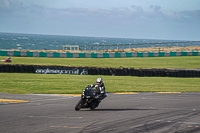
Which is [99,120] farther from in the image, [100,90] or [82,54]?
[82,54]

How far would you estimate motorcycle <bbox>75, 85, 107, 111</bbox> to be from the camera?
10773 millimetres

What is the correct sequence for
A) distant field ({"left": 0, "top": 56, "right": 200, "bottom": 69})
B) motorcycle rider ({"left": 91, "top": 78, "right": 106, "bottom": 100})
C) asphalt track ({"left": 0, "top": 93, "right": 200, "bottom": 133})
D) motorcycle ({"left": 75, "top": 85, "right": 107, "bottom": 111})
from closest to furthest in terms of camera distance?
1. asphalt track ({"left": 0, "top": 93, "right": 200, "bottom": 133})
2. motorcycle ({"left": 75, "top": 85, "right": 107, "bottom": 111})
3. motorcycle rider ({"left": 91, "top": 78, "right": 106, "bottom": 100})
4. distant field ({"left": 0, "top": 56, "right": 200, "bottom": 69})

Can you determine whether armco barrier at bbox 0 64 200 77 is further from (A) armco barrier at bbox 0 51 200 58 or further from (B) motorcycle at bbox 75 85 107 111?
(B) motorcycle at bbox 75 85 107 111

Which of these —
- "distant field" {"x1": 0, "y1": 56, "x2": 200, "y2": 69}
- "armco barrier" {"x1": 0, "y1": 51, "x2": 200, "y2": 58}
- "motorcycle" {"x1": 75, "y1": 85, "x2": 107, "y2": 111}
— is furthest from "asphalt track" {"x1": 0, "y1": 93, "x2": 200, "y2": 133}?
"armco barrier" {"x1": 0, "y1": 51, "x2": 200, "y2": 58}

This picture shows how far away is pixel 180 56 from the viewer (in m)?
47.7

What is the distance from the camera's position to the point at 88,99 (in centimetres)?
1095

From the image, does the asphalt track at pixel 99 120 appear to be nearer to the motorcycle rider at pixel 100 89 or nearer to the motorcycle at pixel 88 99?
the motorcycle at pixel 88 99

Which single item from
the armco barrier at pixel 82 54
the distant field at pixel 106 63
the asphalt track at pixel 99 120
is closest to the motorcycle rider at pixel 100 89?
the asphalt track at pixel 99 120

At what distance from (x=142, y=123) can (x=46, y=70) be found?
19617 millimetres

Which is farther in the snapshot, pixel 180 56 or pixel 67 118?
pixel 180 56

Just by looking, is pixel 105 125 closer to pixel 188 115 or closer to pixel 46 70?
pixel 188 115

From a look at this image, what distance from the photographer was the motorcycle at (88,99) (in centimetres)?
1077

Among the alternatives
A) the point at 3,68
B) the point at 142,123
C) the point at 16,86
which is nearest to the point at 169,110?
the point at 142,123

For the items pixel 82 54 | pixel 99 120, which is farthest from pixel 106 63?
pixel 99 120
